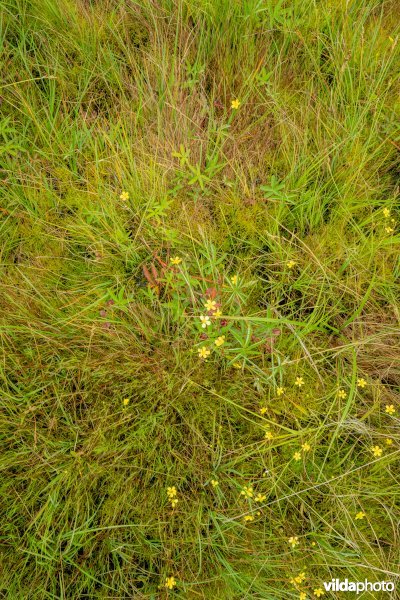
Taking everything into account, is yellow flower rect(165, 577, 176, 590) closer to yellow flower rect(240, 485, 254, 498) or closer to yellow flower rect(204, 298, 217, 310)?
yellow flower rect(240, 485, 254, 498)

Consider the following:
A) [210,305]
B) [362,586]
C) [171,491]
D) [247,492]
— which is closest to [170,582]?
[171,491]

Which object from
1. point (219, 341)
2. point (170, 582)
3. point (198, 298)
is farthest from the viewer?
point (198, 298)

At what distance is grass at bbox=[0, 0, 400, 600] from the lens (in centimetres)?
181

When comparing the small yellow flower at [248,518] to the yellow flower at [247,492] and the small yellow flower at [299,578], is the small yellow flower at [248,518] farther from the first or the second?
the small yellow flower at [299,578]

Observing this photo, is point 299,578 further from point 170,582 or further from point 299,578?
point 170,582

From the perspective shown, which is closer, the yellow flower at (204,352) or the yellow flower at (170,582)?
the yellow flower at (170,582)

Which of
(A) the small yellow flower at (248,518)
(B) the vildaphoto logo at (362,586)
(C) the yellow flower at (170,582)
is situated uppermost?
(A) the small yellow flower at (248,518)

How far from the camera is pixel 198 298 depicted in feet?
6.43

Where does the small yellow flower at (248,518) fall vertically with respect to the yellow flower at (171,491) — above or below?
below

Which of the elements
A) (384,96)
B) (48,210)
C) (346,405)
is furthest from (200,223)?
(384,96)

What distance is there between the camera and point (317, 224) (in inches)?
87.3

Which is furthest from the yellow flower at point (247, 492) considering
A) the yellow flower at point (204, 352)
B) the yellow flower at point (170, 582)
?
the yellow flower at point (204, 352)

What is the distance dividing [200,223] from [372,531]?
1744 mm

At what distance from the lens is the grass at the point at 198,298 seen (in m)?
1.81
